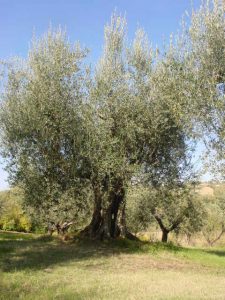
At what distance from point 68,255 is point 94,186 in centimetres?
540

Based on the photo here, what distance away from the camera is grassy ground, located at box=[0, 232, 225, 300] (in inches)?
442

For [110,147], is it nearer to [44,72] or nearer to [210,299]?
[44,72]

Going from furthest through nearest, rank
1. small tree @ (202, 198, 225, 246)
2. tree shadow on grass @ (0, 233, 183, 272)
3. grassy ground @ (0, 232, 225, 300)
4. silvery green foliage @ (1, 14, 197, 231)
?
1. small tree @ (202, 198, 225, 246)
2. silvery green foliage @ (1, 14, 197, 231)
3. tree shadow on grass @ (0, 233, 183, 272)
4. grassy ground @ (0, 232, 225, 300)

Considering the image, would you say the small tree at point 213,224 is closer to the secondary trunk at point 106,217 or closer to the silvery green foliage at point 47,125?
the secondary trunk at point 106,217

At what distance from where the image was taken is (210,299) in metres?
10.6

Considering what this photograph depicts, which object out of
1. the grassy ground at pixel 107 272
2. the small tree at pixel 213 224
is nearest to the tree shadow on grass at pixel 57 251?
the grassy ground at pixel 107 272

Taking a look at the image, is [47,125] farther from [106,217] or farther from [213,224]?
[213,224]

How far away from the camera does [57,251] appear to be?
20812mm

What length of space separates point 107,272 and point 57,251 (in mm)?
5965

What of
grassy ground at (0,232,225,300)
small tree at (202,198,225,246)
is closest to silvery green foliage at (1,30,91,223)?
grassy ground at (0,232,225,300)

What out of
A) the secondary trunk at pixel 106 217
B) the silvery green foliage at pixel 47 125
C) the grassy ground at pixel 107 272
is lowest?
the grassy ground at pixel 107 272

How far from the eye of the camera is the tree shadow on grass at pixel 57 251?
16327 millimetres

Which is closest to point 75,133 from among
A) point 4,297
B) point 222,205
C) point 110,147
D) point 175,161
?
point 110,147

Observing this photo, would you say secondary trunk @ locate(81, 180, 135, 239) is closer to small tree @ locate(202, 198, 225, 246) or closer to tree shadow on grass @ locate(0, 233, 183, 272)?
tree shadow on grass @ locate(0, 233, 183, 272)
